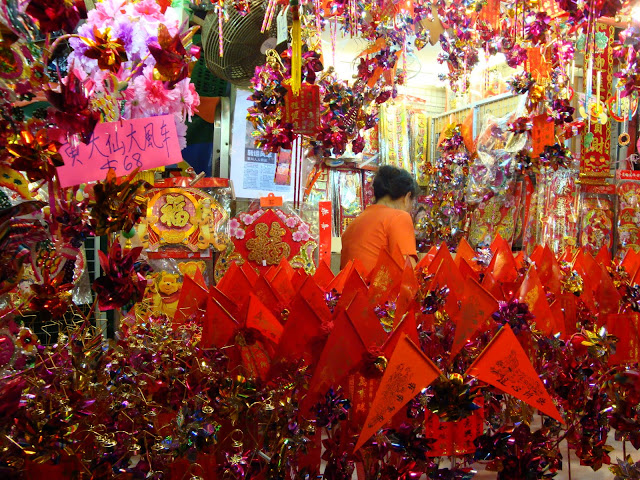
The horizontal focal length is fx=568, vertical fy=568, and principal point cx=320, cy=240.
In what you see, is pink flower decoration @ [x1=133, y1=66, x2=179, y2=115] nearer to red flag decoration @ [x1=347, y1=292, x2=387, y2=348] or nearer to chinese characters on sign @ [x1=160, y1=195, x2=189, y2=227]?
red flag decoration @ [x1=347, y1=292, x2=387, y2=348]

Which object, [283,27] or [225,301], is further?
[283,27]

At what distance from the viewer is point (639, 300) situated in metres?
1.16

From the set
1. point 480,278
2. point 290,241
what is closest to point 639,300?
point 480,278

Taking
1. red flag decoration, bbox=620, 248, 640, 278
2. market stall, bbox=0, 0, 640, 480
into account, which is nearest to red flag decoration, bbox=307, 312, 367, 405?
market stall, bbox=0, 0, 640, 480

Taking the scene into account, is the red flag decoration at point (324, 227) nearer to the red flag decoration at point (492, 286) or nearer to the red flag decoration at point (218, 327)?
the red flag decoration at point (492, 286)

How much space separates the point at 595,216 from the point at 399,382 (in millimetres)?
2885

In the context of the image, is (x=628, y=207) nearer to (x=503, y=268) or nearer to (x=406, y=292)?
(x=503, y=268)

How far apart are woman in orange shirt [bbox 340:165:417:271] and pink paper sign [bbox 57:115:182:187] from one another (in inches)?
53.8

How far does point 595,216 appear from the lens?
10.5ft

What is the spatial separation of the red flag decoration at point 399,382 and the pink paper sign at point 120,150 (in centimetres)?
45

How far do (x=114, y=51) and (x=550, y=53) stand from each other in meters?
1.95

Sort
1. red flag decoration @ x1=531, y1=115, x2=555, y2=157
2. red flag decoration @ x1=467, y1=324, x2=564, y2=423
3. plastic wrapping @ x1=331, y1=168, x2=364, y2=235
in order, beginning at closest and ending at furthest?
1. red flag decoration @ x1=467, y1=324, x2=564, y2=423
2. red flag decoration @ x1=531, y1=115, x2=555, y2=157
3. plastic wrapping @ x1=331, y1=168, x2=364, y2=235

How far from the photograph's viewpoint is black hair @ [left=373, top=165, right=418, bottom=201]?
2.31 metres

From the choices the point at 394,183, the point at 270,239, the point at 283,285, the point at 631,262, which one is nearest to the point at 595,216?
the point at 394,183
